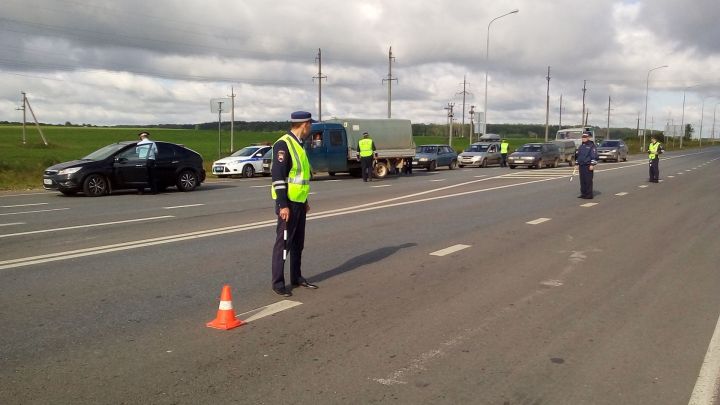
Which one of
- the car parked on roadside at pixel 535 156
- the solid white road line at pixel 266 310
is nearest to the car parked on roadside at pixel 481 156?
the car parked on roadside at pixel 535 156

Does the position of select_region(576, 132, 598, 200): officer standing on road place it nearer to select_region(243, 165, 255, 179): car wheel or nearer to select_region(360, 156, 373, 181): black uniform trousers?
select_region(360, 156, 373, 181): black uniform trousers

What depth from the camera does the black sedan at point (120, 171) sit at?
16.8m

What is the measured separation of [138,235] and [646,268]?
743 cm

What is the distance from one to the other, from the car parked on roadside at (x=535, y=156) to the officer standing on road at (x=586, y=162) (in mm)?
19084

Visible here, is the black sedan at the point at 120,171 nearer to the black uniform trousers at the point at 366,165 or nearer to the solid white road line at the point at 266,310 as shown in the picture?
the black uniform trousers at the point at 366,165

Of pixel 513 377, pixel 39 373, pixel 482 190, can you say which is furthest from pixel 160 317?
pixel 482 190

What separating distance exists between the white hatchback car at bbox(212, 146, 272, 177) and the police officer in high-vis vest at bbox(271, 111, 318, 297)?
20.2 metres

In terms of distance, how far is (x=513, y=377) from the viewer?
419 centimetres

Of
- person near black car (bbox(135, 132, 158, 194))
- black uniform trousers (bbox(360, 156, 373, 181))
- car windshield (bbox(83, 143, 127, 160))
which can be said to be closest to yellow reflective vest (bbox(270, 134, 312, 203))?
person near black car (bbox(135, 132, 158, 194))

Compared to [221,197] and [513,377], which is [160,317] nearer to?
[513,377]

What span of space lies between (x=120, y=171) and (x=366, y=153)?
9.44 metres

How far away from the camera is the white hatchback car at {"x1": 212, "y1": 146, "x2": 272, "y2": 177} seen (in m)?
26.0

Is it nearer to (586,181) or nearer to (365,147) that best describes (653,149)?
(586,181)

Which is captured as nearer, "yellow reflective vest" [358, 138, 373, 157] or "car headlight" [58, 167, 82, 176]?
"car headlight" [58, 167, 82, 176]
